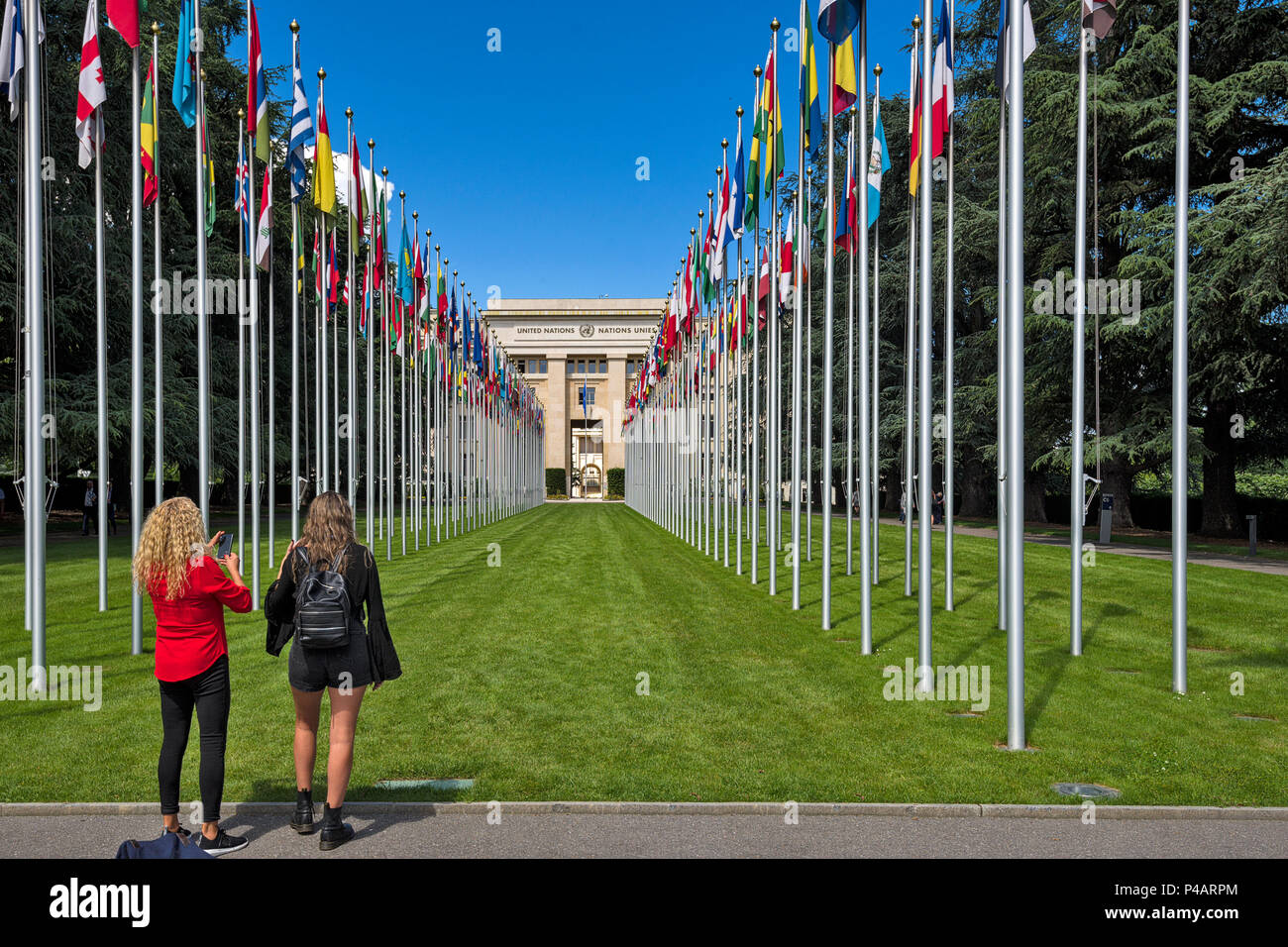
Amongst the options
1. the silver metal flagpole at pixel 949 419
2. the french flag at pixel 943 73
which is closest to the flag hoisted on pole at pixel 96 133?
the french flag at pixel 943 73

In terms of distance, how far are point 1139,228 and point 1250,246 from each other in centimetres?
605

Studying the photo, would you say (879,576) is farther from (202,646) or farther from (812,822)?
(202,646)

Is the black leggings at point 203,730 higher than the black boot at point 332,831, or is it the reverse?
the black leggings at point 203,730

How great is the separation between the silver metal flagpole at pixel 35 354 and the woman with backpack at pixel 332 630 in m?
5.81

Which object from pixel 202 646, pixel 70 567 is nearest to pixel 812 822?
pixel 202 646

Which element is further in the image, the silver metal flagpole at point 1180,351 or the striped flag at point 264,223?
the striped flag at point 264,223

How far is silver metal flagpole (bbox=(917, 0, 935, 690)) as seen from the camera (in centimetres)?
1002

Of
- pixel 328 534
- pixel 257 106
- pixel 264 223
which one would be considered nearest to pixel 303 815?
pixel 328 534

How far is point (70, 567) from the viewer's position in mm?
22625

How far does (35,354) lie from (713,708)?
7951 mm

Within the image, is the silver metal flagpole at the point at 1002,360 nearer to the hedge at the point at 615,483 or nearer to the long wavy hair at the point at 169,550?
the long wavy hair at the point at 169,550

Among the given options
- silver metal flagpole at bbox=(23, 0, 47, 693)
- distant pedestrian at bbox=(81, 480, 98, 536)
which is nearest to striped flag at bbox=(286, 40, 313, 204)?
silver metal flagpole at bbox=(23, 0, 47, 693)

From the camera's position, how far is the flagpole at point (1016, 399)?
27.2 ft
